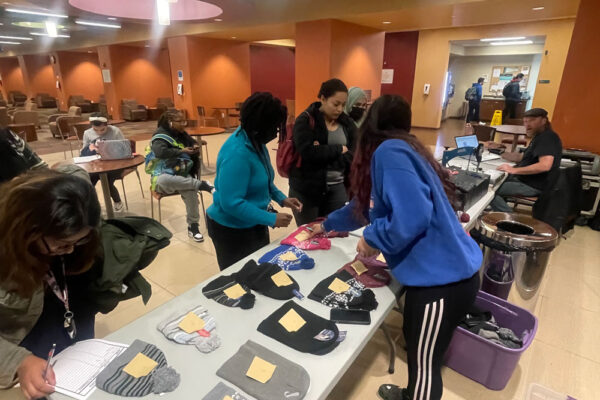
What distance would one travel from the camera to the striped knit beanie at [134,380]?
36.2 inches

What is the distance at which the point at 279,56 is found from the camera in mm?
13609

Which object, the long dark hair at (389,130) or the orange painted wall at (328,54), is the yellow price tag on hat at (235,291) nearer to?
the long dark hair at (389,130)

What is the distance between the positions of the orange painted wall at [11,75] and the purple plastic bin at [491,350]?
23.7 m

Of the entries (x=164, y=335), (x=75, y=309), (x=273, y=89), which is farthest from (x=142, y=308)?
(x=273, y=89)

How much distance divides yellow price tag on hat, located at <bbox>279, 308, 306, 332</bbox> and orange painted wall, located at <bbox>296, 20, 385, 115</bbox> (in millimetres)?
6574

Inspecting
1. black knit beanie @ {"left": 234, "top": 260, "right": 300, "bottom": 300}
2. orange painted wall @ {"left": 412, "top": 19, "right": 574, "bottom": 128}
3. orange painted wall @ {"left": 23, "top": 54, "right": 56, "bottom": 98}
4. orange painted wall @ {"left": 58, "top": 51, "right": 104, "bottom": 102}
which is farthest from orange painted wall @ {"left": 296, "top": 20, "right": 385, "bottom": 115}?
orange painted wall @ {"left": 23, "top": 54, "right": 56, "bottom": 98}

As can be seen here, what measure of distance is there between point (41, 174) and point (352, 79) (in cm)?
772

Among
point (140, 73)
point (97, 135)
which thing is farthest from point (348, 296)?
point (140, 73)

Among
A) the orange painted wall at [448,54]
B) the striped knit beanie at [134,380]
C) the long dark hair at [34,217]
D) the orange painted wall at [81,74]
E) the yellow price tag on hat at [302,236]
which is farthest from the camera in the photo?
the orange painted wall at [81,74]

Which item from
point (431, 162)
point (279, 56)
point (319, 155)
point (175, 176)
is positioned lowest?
point (175, 176)

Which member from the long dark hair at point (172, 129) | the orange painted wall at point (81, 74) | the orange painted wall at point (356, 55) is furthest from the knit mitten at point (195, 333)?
the orange painted wall at point (81, 74)

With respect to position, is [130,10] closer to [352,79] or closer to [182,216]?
[352,79]

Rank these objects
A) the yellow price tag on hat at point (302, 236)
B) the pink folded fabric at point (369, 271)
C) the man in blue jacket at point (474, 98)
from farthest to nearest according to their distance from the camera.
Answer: the man in blue jacket at point (474, 98) → the yellow price tag on hat at point (302, 236) → the pink folded fabric at point (369, 271)

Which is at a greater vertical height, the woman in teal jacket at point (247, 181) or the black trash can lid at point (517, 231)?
the woman in teal jacket at point (247, 181)
